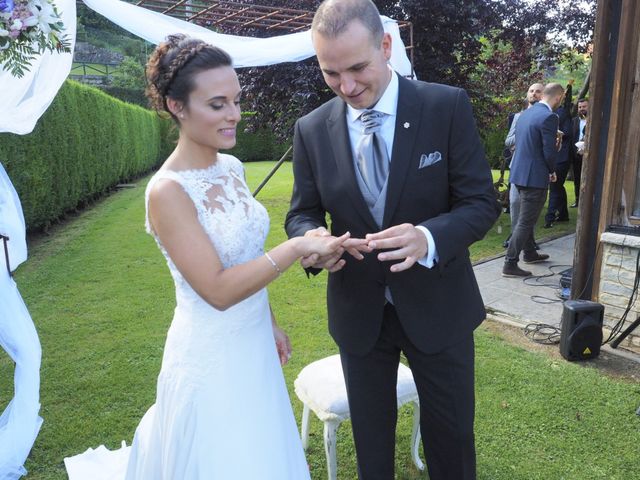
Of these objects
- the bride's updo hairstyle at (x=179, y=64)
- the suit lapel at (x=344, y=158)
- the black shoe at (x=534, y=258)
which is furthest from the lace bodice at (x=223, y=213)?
the black shoe at (x=534, y=258)

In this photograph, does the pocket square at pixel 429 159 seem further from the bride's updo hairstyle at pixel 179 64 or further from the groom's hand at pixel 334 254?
the bride's updo hairstyle at pixel 179 64

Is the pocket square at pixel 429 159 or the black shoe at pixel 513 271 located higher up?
the pocket square at pixel 429 159

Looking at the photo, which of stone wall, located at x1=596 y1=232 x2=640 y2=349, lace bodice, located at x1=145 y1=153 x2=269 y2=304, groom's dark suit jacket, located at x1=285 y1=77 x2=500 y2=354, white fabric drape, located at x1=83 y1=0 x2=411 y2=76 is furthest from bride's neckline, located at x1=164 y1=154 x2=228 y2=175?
white fabric drape, located at x1=83 y1=0 x2=411 y2=76

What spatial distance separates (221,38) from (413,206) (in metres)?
4.96

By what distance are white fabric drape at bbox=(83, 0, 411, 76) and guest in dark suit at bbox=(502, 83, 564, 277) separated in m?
1.82

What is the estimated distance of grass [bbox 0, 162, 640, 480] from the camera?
3057 mm

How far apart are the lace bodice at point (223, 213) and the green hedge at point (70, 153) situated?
11.4 feet

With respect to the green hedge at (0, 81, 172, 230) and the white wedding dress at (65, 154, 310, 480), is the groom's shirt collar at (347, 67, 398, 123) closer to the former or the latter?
the white wedding dress at (65, 154, 310, 480)

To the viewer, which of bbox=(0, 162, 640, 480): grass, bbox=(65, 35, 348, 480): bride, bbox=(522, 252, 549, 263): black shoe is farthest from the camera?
bbox=(522, 252, 549, 263): black shoe

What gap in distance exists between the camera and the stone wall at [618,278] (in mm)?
4250

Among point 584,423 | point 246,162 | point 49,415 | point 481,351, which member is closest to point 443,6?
point 481,351

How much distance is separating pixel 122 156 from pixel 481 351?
1306cm

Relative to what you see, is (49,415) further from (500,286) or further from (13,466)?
(500,286)

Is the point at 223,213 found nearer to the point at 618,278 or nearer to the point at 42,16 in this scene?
the point at 42,16
